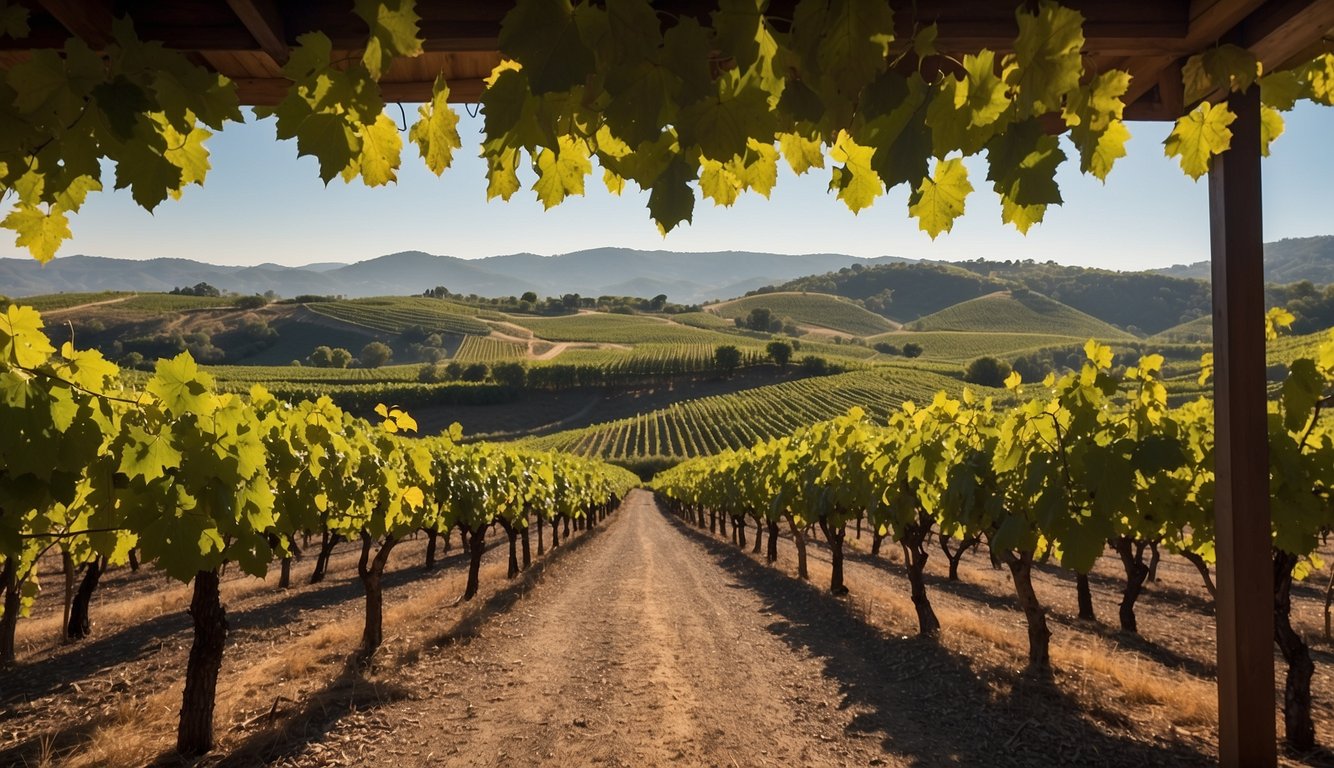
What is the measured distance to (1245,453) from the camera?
9.27 feet

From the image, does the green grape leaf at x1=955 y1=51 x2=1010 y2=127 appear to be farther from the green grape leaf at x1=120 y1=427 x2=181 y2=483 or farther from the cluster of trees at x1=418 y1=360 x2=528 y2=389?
the cluster of trees at x1=418 y1=360 x2=528 y2=389

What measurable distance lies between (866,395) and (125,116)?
7446 centimetres

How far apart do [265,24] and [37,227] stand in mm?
1113

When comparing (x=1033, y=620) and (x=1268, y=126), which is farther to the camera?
(x=1033, y=620)

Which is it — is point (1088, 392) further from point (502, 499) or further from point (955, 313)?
point (955, 313)

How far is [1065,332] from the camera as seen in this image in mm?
160250

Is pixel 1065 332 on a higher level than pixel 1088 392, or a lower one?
higher

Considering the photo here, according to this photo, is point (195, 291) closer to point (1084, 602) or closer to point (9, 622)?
point (9, 622)

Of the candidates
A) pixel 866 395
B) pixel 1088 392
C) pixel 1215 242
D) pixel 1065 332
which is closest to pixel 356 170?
pixel 1215 242

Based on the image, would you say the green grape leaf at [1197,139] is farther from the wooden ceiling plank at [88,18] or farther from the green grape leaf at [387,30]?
the wooden ceiling plank at [88,18]

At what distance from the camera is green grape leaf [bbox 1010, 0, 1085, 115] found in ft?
4.98

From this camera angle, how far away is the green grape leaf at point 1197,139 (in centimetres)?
233

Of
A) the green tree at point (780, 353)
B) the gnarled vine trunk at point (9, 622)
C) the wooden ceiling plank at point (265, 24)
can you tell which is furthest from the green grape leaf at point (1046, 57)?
the green tree at point (780, 353)

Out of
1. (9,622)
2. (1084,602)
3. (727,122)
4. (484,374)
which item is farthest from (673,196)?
(484,374)
